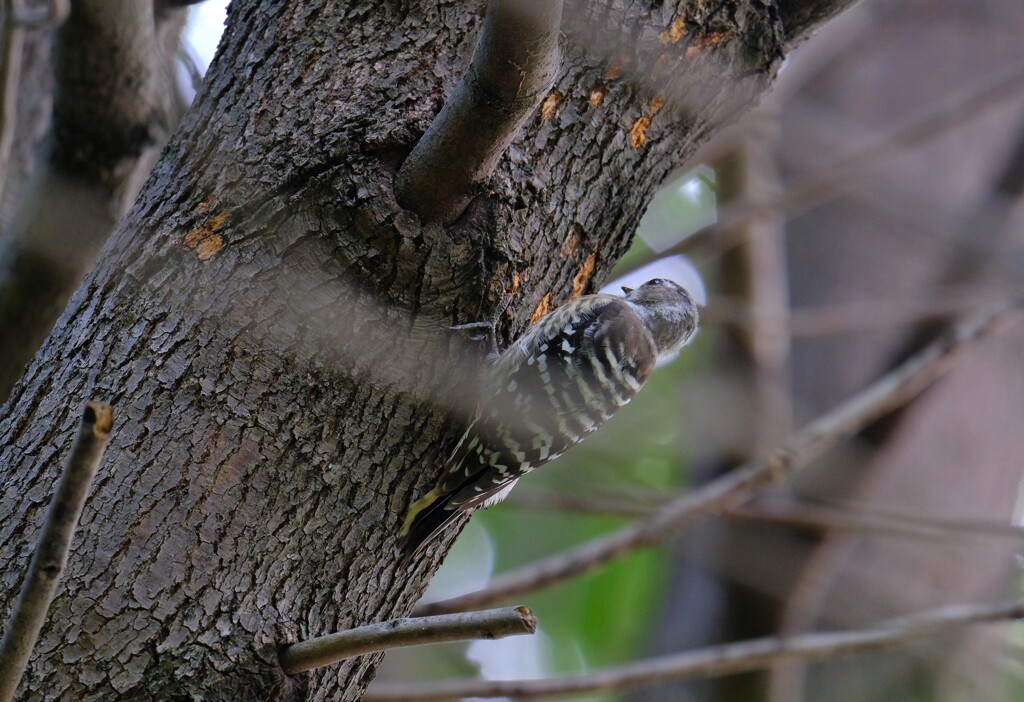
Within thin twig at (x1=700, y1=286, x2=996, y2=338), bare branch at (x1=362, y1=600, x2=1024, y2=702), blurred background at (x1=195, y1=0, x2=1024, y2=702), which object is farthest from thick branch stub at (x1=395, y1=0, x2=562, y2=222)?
thin twig at (x1=700, y1=286, x2=996, y2=338)

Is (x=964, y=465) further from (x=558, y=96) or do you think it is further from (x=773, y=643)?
(x=558, y=96)

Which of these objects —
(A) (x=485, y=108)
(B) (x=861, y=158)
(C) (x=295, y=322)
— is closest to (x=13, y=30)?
(C) (x=295, y=322)

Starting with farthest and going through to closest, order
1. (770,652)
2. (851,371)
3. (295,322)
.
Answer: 1. (851,371)
2. (770,652)
3. (295,322)

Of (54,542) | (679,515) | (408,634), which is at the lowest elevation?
(54,542)

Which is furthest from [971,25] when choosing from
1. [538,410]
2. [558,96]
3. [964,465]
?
[558,96]

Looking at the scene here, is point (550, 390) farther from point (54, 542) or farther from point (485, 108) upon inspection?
point (54, 542)
